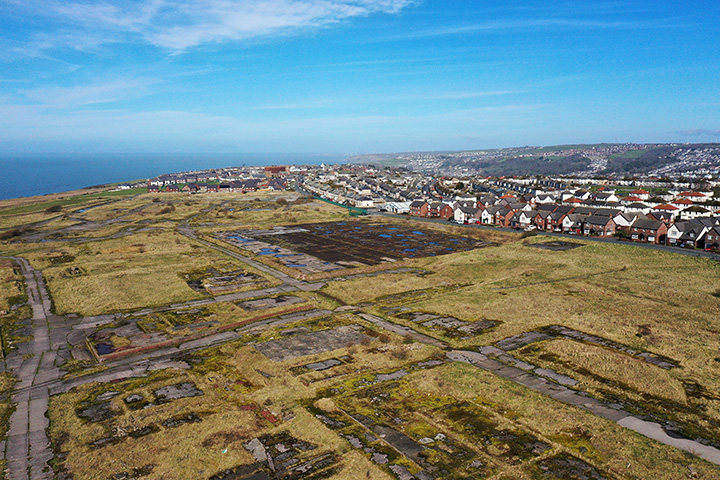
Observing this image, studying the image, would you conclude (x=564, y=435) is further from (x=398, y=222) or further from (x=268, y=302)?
(x=398, y=222)

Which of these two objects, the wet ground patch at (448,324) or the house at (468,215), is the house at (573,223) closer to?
the house at (468,215)

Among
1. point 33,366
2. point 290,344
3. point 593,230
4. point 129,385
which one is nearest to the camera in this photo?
point 129,385

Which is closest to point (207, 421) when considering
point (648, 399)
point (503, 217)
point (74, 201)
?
point (648, 399)

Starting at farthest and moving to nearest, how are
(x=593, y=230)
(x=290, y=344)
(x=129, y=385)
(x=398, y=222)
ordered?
(x=398, y=222) < (x=593, y=230) < (x=290, y=344) < (x=129, y=385)

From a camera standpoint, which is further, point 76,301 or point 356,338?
point 76,301

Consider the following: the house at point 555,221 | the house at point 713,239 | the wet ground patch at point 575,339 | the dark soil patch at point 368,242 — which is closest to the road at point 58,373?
the wet ground patch at point 575,339

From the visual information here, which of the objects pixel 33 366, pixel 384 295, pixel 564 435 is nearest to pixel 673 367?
pixel 564 435

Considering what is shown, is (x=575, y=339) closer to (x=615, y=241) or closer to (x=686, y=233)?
(x=615, y=241)
